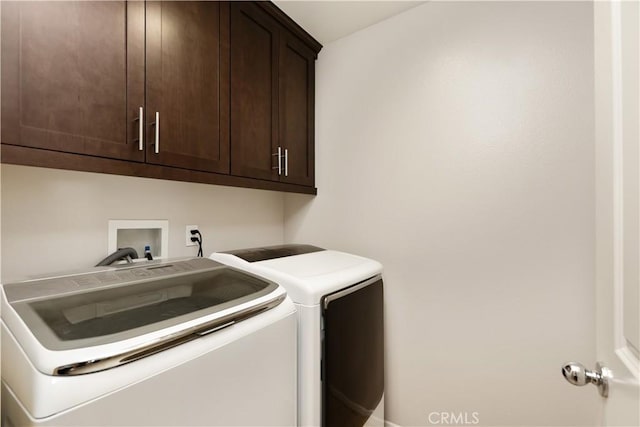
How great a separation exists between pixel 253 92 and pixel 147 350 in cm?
127

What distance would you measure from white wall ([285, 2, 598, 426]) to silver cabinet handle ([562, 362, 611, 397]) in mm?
707

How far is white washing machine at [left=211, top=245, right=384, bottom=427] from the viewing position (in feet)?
3.36

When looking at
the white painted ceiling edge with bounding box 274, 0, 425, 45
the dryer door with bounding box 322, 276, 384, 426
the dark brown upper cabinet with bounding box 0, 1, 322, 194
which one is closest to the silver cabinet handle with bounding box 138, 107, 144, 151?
the dark brown upper cabinet with bounding box 0, 1, 322, 194

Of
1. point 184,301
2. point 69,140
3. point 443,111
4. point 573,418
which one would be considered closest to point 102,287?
point 184,301

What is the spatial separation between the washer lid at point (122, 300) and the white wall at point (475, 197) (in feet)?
3.08

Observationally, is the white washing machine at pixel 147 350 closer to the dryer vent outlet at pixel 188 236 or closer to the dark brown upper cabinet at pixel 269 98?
the dryer vent outlet at pixel 188 236

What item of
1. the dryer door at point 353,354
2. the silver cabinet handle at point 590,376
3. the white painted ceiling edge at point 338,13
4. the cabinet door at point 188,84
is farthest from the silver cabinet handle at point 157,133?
the silver cabinet handle at point 590,376

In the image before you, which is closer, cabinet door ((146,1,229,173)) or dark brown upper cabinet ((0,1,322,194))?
dark brown upper cabinet ((0,1,322,194))

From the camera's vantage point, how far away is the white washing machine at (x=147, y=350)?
506 mm

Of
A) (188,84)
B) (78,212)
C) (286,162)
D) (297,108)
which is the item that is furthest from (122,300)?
(297,108)

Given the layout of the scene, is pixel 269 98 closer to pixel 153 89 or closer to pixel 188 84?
pixel 188 84

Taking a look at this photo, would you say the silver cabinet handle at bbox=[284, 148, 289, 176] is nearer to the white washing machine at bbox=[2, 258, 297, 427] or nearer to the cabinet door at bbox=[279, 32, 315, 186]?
the cabinet door at bbox=[279, 32, 315, 186]

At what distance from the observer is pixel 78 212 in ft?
3.64

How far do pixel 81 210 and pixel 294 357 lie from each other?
3.32 feet
